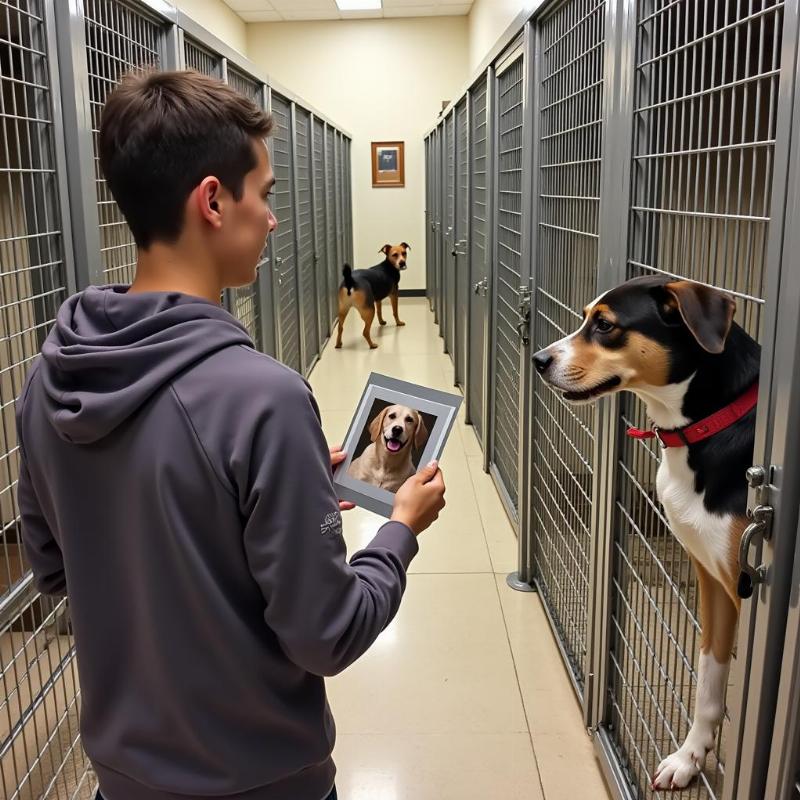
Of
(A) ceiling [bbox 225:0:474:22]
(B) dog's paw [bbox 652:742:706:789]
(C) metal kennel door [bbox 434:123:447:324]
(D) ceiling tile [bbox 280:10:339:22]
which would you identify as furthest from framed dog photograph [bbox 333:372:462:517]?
(D) ceiling tile [bbox 280:10:339:22]

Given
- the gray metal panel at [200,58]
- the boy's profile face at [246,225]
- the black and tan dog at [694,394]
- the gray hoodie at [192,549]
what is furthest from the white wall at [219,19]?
the gray hoodie at [192,549]

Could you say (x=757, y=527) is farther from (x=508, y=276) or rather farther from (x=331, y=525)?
(x=508, y=276)

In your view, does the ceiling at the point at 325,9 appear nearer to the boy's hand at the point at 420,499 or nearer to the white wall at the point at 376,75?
the white wall at the point at 376,75

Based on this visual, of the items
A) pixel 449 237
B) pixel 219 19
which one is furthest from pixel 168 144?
pixel 219 19

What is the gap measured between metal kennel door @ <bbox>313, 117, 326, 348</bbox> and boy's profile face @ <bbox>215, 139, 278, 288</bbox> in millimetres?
6333

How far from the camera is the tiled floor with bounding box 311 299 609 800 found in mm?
2145

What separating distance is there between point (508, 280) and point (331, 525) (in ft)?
9.64

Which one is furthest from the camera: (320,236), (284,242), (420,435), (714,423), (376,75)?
(376,75)

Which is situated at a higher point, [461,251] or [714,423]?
[461,251]

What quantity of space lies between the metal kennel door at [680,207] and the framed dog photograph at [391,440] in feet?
1.71

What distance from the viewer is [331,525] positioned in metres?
0.90

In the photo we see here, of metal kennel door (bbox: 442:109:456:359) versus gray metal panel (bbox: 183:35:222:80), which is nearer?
gray metal panel (bbox: 183:35:222:80)

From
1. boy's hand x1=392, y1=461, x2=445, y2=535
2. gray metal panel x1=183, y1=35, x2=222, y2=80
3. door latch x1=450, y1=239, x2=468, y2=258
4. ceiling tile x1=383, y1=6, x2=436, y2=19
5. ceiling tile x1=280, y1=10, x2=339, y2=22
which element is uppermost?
ceiling tile x1=280, y1=10, x2=339, y2=22

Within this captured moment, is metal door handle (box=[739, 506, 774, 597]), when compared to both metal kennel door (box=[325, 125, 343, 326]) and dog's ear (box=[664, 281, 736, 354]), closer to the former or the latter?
dog's ear (box=[664, 281, 736, 354])
